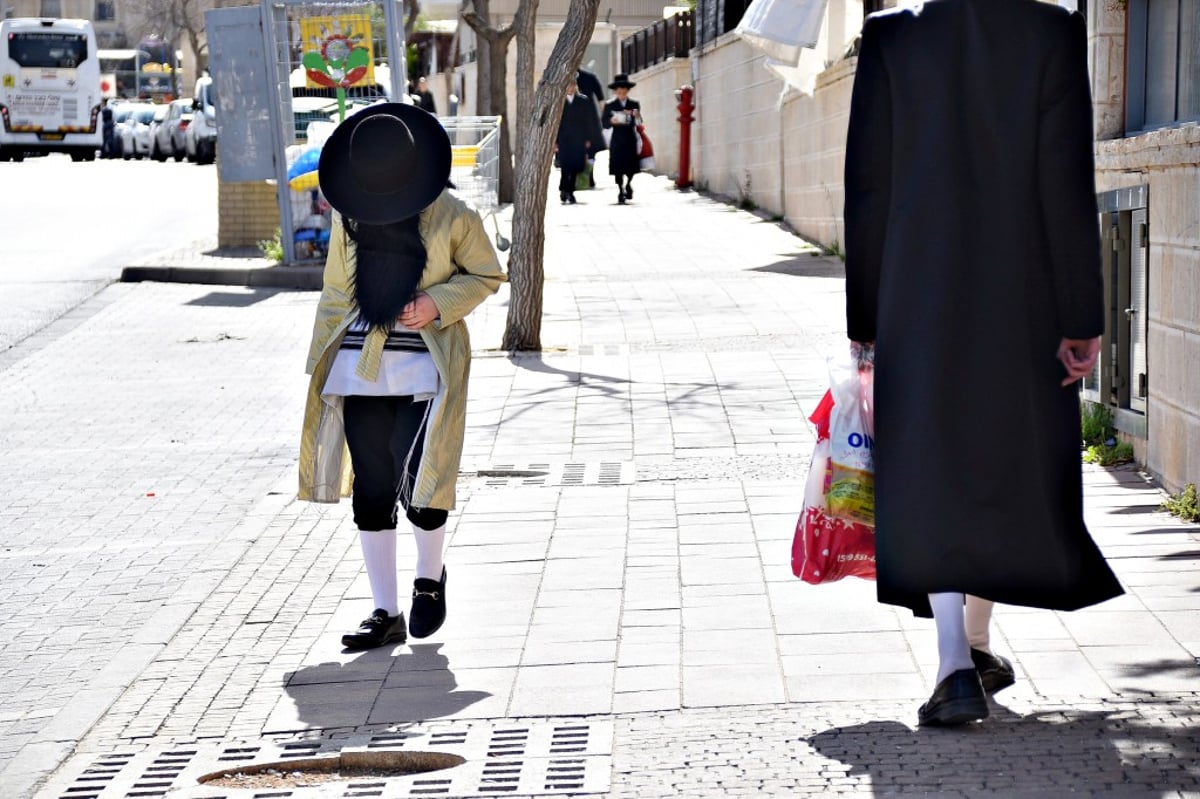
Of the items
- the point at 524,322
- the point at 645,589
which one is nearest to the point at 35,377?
the point at 524,322

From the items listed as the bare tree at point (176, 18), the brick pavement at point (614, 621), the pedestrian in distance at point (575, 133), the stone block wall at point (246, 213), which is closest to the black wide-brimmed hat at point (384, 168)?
the brick pavement at point (614, 621)

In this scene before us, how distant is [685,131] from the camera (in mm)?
28891

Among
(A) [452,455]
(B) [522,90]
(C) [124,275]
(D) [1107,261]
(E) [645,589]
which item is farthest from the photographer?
(C) [124,275]

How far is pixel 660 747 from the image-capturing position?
14.7ft

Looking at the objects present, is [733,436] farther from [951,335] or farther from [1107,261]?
[951,335]

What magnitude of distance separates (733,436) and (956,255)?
460 centimetres

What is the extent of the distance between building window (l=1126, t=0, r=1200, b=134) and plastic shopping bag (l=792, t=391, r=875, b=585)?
3.28 metres

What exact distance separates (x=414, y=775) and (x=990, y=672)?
1.54 meters

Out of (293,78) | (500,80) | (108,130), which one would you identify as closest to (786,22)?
(293,78)

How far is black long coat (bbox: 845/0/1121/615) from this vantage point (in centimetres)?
431

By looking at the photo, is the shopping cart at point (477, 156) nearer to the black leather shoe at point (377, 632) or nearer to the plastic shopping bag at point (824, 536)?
the black leather shoe at point (377, 632)

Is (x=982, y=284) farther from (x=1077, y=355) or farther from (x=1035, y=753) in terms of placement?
(x=1035, y=753)

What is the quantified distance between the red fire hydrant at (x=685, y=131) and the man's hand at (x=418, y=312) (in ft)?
77.2

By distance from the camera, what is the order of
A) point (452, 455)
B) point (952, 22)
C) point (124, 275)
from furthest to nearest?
point (124, 275) → point (452, 455) → point (952, 22)
